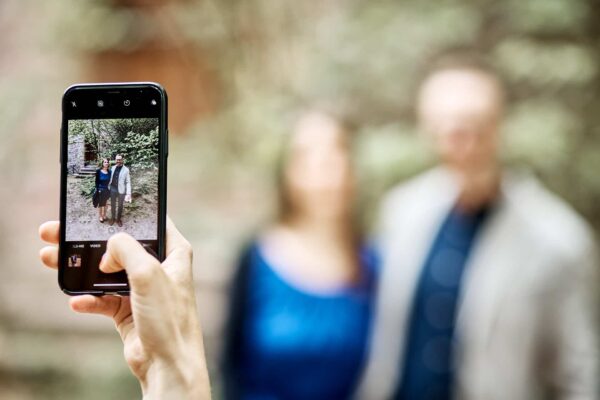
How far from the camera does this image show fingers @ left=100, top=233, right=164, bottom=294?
474 millimetres

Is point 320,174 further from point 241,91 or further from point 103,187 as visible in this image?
point 241,91

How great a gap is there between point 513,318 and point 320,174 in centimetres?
55

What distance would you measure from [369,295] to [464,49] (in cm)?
151

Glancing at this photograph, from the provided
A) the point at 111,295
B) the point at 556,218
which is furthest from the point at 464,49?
the point at 111,295

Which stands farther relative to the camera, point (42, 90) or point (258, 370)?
point (42, 90)

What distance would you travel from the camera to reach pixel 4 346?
255 centimetres

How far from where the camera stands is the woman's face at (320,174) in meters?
1.82

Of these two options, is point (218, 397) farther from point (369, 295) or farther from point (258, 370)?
point (369, 295)

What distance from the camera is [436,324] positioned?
1.69 metres

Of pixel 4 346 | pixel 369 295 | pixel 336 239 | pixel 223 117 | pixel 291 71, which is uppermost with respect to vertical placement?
pixel 291 71

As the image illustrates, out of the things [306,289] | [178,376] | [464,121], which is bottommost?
[306,289]

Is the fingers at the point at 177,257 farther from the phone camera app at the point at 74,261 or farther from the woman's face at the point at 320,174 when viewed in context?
the woman's face at the point at 320,174

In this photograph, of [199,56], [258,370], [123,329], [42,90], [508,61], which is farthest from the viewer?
[199,56]

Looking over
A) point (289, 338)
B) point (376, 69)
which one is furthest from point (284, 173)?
point (376, 69)
